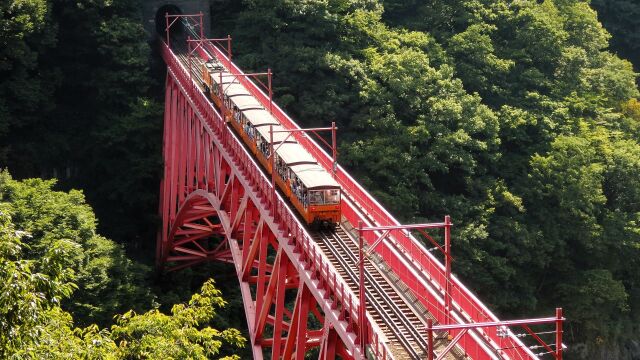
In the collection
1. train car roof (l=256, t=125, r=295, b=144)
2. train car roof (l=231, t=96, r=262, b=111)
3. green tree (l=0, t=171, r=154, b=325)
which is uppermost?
train car roof (l=231, t=96, r=262, b=111)

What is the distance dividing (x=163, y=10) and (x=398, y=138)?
17.9 metres

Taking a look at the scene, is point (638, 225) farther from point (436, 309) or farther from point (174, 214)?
point (436, 309)

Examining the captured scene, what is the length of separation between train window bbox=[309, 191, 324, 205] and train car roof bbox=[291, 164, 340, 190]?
15cm

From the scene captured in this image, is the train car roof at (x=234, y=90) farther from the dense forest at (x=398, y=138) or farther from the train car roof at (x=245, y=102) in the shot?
the dense forest at (x=398, y=138)

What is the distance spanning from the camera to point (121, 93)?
2111 inches

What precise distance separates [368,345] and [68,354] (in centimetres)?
673

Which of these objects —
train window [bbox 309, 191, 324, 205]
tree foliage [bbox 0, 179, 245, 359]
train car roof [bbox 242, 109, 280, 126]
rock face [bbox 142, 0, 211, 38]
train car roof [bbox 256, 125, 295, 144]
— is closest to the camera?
tree foliage [bbox 0, 179, 245, 359]

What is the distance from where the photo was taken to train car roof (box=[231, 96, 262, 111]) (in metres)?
40.2

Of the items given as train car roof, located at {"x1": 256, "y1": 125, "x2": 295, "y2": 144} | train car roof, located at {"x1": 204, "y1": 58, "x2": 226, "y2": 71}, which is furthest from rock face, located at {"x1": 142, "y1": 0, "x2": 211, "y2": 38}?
train car roof, located at {"x1": 256, "y1": 125, "x2": 295, "y2": 144}

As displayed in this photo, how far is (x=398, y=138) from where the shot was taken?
5247 centimetres


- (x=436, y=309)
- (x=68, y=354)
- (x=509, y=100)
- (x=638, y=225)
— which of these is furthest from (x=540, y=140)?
(x=68, y=354)

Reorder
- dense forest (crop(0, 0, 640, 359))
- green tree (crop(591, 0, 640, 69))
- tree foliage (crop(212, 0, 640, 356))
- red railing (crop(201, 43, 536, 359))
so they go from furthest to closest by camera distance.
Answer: green tree (crop(591, 0, 640, 69)), tree foliage (crop(212, 0, 640, 356)), dense forest (crop(0, 0, 640, 359)), red railing (crop(201, 43, 536, 359))

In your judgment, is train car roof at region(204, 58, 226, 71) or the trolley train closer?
the trolley train

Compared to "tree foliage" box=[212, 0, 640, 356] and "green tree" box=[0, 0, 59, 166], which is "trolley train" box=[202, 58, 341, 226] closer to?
"tree foliage" box=[212, 0, 640, 356]
